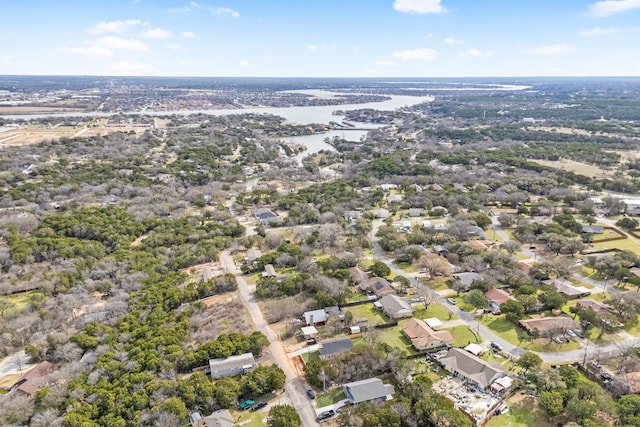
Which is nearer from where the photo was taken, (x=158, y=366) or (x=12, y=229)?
(x=158, y=366)

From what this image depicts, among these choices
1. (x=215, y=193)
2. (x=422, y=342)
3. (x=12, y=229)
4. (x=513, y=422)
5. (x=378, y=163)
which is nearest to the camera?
(x=513, y=422)

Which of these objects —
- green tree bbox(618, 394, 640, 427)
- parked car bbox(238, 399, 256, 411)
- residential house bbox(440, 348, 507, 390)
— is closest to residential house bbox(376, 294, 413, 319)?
residential house bbox(440, 348, 507, 390)

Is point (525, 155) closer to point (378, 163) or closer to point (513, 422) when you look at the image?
point (378, 163)

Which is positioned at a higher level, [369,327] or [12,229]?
[12,229]

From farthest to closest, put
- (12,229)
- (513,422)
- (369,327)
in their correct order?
(12,229) → (369,327) → (513,422)

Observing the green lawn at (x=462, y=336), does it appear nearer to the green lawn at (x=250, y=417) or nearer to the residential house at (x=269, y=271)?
the green lawn at (x=250, y=417)

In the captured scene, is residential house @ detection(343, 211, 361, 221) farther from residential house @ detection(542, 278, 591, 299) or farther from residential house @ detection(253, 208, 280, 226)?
residential house @ detection(542, 278, 591, 299)

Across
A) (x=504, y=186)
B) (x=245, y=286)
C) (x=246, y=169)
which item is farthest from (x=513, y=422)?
(x=246, y=169)

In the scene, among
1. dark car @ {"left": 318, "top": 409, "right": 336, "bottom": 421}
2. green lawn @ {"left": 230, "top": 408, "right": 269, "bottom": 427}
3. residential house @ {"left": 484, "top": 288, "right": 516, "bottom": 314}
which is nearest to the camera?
green lawn @ {"left": 230, "top": 408, "right": 269, "bottom": 427}

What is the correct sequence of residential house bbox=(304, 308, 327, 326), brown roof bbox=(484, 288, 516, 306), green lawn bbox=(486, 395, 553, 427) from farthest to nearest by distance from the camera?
brown roof bbox=(484, 288, 516, 306) → residential house bbox=(304, 308, 327, 326) → green lawn bbox=(486, 395, 553, 427)
